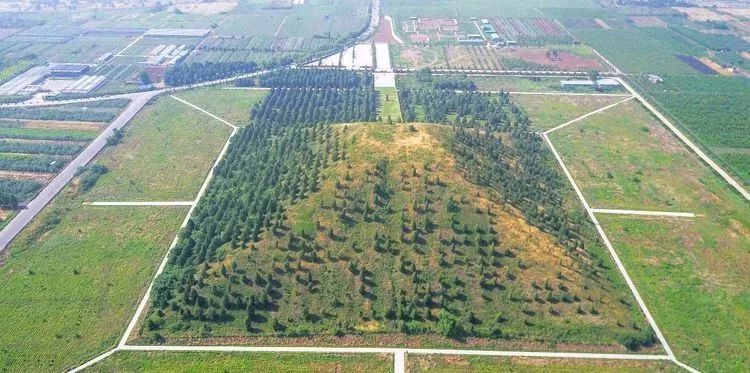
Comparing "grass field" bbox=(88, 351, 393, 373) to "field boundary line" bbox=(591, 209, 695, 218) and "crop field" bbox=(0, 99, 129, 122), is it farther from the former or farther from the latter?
"crop field" bbox=(0, 99, 129, 122)

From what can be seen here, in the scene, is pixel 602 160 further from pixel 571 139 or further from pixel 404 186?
pixel 404 186

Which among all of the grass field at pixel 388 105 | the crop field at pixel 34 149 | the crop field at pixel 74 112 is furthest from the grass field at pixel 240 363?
the crop field at pixel 74 112

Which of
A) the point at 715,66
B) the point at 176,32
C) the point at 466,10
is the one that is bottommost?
the point at 715,66

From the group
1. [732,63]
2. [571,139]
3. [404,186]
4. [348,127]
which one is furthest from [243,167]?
[732,63]

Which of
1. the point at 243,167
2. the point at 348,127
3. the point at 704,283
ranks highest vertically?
the point at 348,127

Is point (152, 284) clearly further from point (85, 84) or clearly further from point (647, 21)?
point (647, 21)

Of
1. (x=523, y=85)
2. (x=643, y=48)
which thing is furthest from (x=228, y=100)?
(x=643, y=48)
